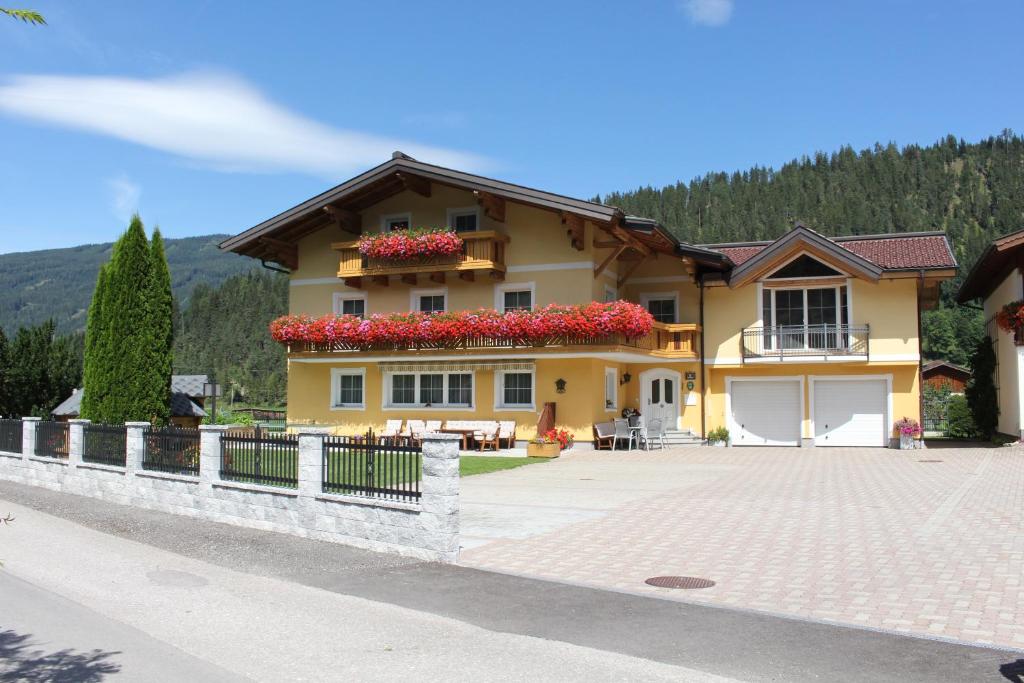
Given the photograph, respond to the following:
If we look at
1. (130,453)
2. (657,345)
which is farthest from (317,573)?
(657,345)

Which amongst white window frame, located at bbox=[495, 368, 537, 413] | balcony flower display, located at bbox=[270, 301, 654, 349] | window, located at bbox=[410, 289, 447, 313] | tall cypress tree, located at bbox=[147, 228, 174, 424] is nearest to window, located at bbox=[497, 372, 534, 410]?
white window frame, located at bbox=[495, 368, 537, 413]

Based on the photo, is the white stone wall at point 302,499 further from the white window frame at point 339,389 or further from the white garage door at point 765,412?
the white garage door at point 765,412

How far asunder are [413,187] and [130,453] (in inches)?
539

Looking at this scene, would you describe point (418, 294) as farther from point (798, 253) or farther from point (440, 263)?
point (798, 253)

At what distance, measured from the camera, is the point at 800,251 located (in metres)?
26.0

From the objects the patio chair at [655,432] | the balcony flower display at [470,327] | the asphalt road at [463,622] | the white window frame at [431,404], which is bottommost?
the asphalt road at [463,622]

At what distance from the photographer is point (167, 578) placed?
31.3 ft

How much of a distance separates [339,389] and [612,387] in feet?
28.7

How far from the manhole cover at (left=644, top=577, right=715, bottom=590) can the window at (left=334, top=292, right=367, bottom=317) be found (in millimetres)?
21115

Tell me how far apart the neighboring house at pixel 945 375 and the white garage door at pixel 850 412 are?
23334 mm

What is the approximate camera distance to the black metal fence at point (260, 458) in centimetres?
1241

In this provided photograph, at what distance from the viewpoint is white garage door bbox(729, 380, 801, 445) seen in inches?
1060

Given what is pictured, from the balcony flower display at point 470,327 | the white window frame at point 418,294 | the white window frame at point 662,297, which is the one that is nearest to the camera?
the balcony flower display at point 470,327

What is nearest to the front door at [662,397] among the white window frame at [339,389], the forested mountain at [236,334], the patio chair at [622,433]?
the patio chair at [622,433]
